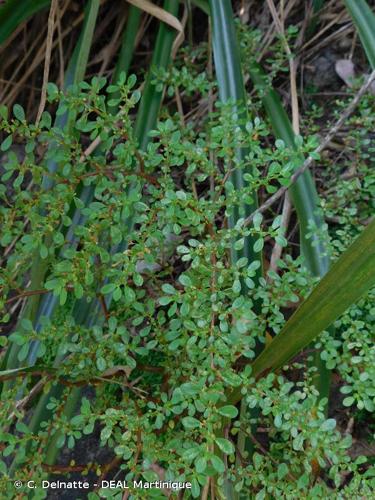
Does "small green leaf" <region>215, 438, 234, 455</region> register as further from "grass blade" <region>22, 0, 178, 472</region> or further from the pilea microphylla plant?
"grass blade" <region>22, 0, 178, 472</region>

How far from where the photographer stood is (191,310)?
2.34 ft

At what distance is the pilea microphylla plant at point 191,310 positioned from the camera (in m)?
0.69

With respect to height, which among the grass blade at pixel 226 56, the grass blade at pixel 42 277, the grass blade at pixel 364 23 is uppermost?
the grass blade at pixel 364 23

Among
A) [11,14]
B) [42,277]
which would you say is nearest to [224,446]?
[42,277]

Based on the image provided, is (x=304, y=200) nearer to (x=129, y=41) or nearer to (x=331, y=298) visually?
(x=331, y=298)

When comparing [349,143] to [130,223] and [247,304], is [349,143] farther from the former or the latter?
[247,304]

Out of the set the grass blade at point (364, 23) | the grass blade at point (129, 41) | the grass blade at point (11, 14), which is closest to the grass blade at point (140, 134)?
the grass blade at point (129, 41)

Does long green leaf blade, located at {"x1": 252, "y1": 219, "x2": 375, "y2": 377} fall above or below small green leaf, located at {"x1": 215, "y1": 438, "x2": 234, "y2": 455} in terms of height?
above

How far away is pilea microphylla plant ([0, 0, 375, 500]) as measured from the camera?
690 millimetres

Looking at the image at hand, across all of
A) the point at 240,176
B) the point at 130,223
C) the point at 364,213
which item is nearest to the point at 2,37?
the point at 130,223

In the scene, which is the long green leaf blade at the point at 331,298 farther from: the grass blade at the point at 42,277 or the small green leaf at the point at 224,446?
the grass blade at the point at 42,277

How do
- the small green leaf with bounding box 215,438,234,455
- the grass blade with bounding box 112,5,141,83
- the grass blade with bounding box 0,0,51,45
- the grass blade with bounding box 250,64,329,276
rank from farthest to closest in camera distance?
the grass blade with bounding box 112,5,141,83 → the grass blade with bounding box 0,0,51,45 → the grass blade with bounding box 250,64,329,276 → the small green leaf with bounding box 215,438,234,455

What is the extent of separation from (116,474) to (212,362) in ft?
1.43

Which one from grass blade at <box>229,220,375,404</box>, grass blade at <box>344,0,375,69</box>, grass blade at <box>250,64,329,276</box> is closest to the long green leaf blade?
grass blade at <box>229,220,375,404</box>
